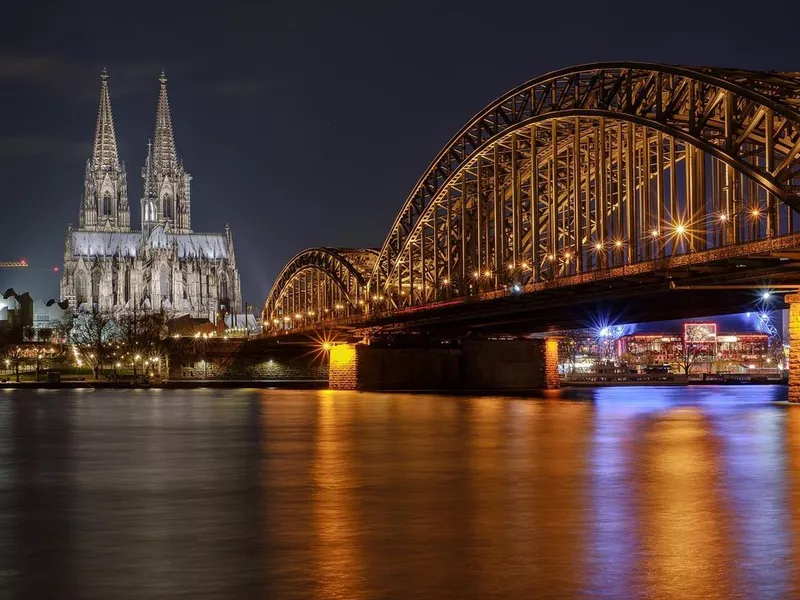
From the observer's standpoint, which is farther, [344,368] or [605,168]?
[344,368]

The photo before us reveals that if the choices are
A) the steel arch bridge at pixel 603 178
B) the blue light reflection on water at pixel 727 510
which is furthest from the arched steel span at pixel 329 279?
the blue light reflection on water at pixel 727 510

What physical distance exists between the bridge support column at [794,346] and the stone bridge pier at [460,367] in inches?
2033

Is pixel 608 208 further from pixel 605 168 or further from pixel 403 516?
pixel 403 516

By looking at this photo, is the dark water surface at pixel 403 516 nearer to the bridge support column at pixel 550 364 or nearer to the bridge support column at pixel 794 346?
the bridge support column at pixel 794 346

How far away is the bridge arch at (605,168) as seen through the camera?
6662 centimetres

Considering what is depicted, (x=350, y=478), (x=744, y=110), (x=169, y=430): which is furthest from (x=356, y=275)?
(x=350, y=478)

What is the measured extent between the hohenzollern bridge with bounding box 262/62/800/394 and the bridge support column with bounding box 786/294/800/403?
1.46 feet

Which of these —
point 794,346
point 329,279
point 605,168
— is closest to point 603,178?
point 605,168

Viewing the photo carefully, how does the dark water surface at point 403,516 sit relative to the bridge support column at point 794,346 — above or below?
below

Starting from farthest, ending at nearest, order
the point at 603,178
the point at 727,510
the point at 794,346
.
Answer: the point at 603,178 → the point at 794,346 → the point at 727,510

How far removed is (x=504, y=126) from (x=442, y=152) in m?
11.4

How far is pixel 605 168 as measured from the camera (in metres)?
85.8

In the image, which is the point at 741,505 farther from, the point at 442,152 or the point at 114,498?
the point at 442,152

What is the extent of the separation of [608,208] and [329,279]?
309 ft
